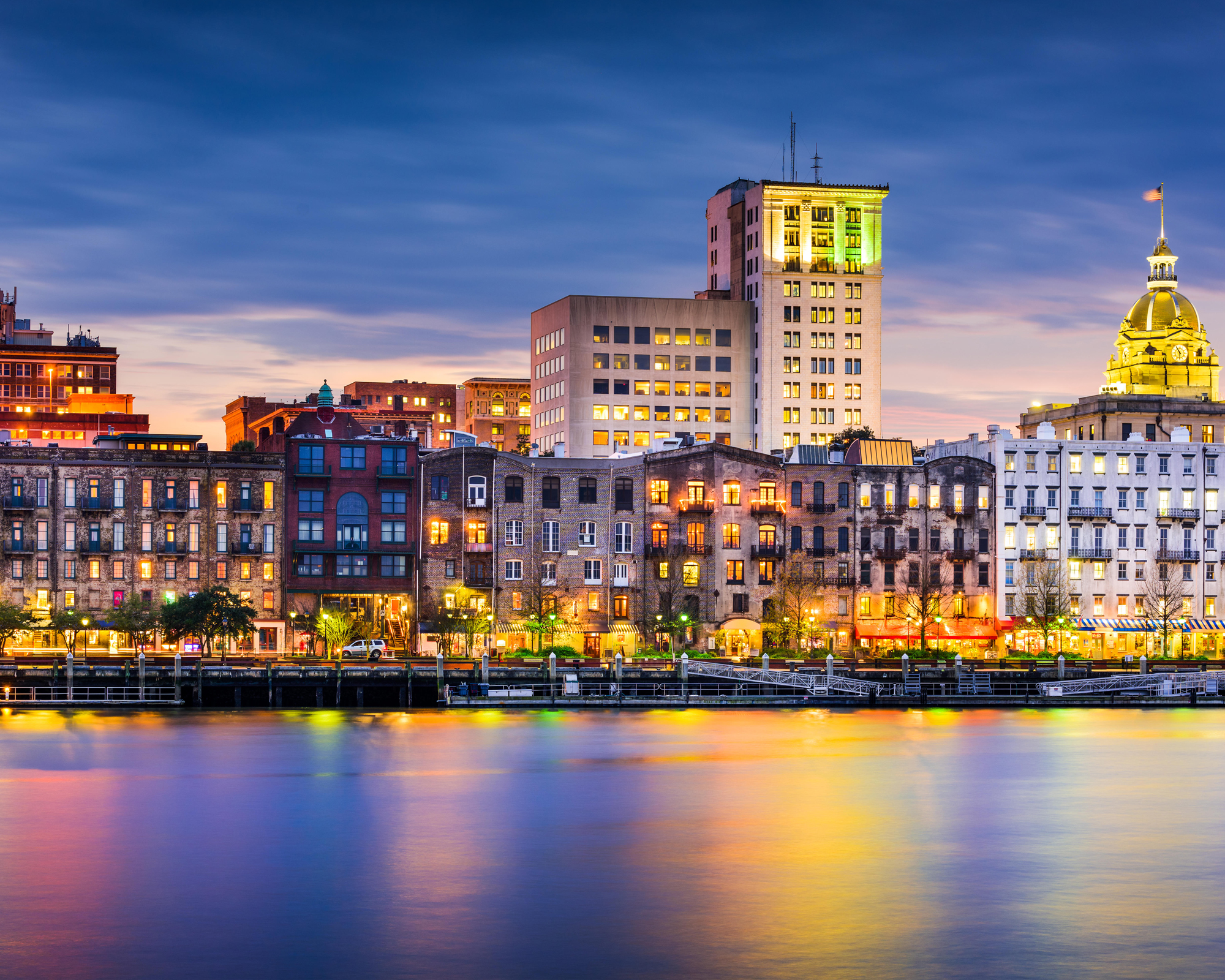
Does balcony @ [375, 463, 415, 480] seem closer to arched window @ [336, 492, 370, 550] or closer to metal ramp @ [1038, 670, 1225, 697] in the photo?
arched window @ [336, 492, 370, 550]

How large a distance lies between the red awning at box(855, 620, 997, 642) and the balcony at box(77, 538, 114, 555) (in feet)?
192

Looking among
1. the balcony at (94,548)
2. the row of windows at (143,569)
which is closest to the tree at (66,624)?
the row of windows at (143,569)

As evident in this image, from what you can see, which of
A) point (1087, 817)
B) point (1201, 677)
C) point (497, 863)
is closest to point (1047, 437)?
point (1201, 677)

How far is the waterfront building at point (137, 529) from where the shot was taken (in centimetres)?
12838

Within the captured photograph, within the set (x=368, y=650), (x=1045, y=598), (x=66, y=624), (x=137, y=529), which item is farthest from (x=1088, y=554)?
(x=66, y=624)

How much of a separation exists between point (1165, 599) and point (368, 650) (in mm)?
64465

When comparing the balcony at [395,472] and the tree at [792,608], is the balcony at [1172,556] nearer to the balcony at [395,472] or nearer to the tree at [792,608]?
the tree at [792,608]

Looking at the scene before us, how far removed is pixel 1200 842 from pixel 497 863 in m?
27.3

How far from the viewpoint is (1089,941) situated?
49.4 metres

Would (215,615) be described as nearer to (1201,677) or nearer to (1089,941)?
(1201,677)

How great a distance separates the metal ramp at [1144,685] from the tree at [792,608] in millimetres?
20862

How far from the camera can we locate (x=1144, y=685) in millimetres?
122625

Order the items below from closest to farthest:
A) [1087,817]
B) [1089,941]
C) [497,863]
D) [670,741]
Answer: [1089,941] → [497,863] → [1087,817] → [670,741]

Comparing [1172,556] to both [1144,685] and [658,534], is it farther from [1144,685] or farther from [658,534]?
[658,534]
